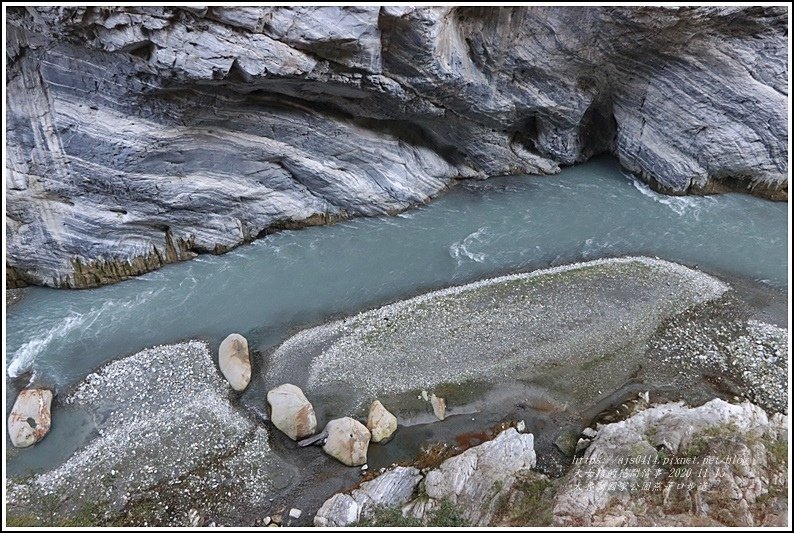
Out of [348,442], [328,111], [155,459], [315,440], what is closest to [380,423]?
[348,442]

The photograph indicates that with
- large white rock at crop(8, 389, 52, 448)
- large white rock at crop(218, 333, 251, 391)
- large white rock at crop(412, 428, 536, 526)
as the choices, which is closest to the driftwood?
large white rock at crop(218, 333, 251, 391)

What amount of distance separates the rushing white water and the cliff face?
2.52 ft

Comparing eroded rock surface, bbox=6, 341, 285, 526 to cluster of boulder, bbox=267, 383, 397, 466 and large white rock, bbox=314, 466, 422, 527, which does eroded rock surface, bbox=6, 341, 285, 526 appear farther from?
large white rock, bbox=314, 466, 422, 527

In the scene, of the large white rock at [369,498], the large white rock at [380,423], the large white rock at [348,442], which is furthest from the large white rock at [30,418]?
the large white rock at [380,423]

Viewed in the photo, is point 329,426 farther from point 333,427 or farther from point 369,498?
point 369,498

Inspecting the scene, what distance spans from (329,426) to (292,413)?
933 millimetres

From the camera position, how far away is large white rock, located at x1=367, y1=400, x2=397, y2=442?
10727 millimetres

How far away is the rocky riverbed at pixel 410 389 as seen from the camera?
988cm

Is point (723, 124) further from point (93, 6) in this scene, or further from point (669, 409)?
point (93, 6)

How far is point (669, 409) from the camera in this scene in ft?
34.5

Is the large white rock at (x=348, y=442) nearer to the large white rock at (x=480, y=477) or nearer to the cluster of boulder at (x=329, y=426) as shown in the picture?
the cluster of boulder at (x=329, y=426)

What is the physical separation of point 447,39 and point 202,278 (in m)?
11.0

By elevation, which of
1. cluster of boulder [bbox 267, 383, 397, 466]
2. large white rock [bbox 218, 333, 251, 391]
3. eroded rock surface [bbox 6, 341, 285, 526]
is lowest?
eroded rock surface [bbox 6, 341, 285, 526]

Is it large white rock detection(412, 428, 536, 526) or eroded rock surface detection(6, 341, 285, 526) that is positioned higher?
large white rock detection(412, 428, 536, 526)
